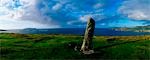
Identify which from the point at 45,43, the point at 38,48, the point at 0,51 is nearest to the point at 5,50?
the point at 0,51

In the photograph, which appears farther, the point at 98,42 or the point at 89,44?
the point at 98,42

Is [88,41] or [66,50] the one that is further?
[88,41]

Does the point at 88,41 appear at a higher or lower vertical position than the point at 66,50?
higher

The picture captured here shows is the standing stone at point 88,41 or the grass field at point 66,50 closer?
the grass field at point 66,50

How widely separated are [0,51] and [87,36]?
42.3 feet

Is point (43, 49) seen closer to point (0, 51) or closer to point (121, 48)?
point (0, 51)

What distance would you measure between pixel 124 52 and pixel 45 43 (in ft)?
42.2

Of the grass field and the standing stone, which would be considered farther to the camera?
the standing stone

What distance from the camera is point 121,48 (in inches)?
1959

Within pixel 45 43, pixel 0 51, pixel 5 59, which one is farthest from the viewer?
pixel 45 43

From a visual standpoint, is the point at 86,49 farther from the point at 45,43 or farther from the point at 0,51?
the point at 0,51

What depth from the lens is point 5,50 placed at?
147ft

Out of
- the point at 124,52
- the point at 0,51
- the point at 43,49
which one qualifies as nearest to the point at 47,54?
the point at 43,49

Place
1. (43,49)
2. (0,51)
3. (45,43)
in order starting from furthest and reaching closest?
(45,43), (43,49), (0,51)
